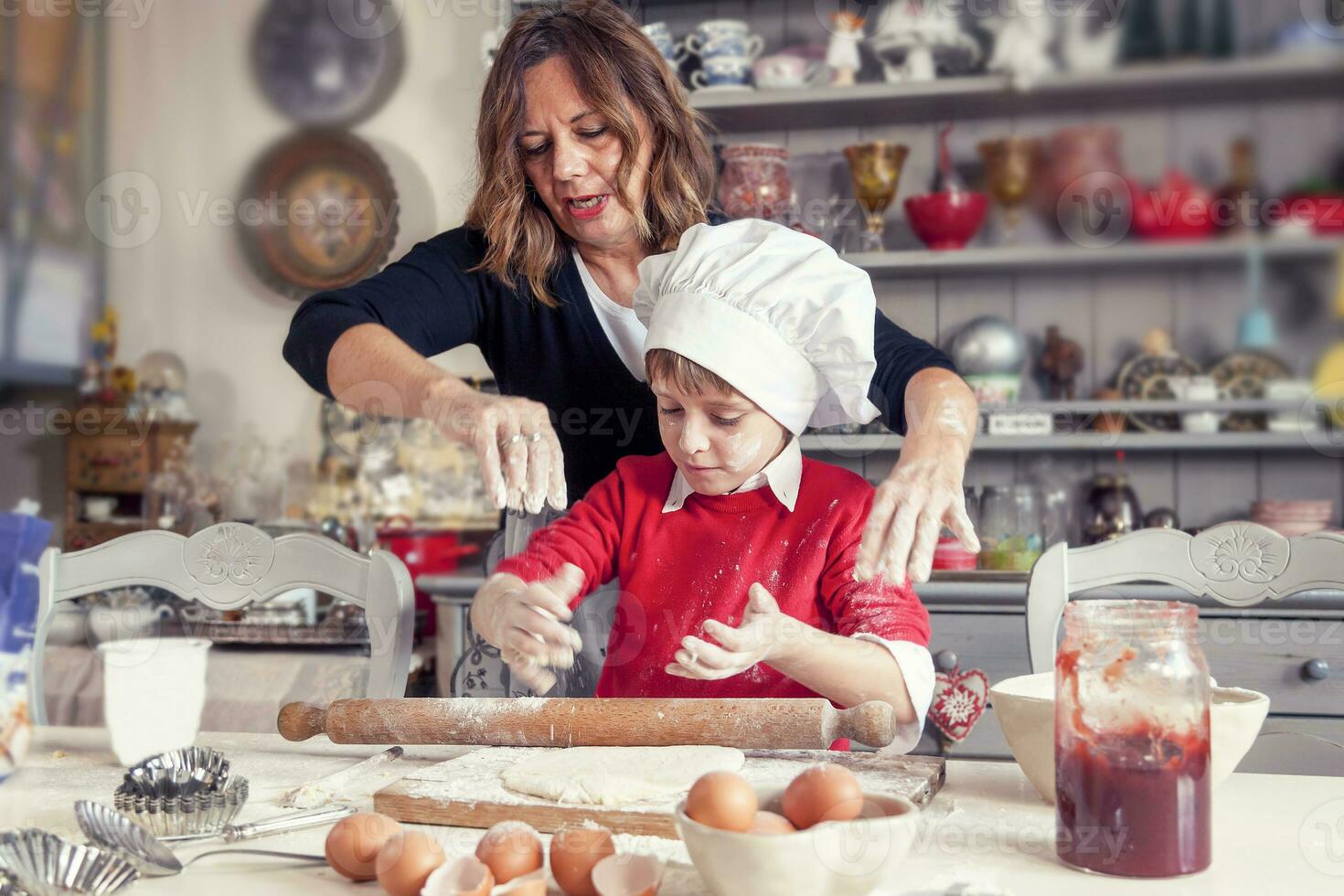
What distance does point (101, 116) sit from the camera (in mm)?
3016

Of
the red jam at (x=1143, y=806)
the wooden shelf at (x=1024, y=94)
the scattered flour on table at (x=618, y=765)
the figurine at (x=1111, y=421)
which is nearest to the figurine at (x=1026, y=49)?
the wooden shelf at (x=1024, y=94)

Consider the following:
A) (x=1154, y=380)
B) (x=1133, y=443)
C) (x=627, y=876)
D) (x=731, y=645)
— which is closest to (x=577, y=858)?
(x=627, y=876)

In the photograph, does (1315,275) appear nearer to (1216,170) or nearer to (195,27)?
(1216,170)

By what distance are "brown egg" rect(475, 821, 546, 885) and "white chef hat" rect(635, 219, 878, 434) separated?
0.52 metres

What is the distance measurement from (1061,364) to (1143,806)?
71.0 inches

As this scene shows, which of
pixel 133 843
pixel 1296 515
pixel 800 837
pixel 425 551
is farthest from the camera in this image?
pixel 425 551

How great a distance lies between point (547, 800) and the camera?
77cm

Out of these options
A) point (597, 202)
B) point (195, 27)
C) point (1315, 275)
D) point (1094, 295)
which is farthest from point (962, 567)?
point (195, 27)

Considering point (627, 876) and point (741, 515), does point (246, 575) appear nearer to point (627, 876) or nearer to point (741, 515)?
point (741, 515)

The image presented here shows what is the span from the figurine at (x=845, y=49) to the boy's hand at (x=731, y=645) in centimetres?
172

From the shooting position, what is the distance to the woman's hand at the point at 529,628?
2.97 feet

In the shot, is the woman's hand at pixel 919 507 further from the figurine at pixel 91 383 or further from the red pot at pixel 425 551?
the figurine at pixel 91 383

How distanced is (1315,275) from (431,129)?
6.34 ft

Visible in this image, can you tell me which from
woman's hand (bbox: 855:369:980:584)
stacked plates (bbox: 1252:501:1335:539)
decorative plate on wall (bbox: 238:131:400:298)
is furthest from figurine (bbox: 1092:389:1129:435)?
decorative plate on wall (bbox: 238:131:400:298)
